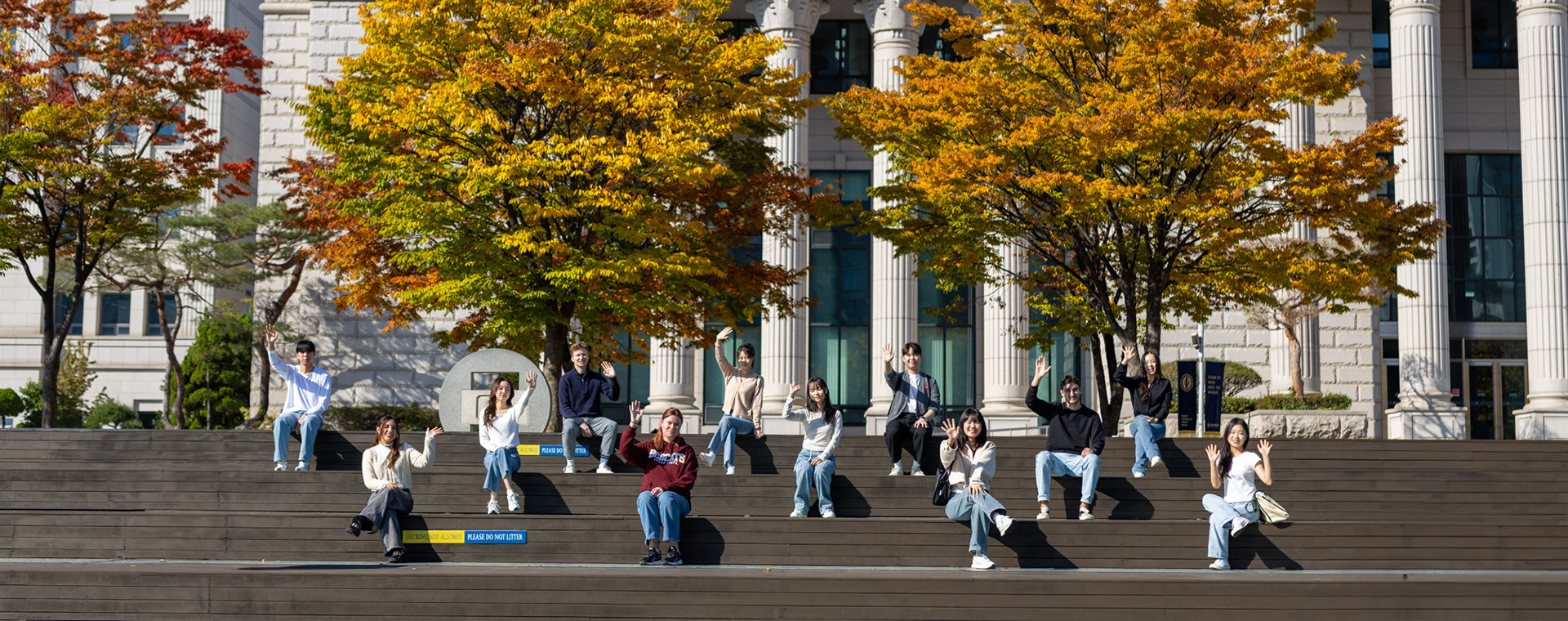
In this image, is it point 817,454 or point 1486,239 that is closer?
point 817,454

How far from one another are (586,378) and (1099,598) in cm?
716

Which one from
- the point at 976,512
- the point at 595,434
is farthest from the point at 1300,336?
the point at 595,434

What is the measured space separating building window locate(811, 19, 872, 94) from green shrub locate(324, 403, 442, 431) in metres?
13.7

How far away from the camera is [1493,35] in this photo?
34.1 metres

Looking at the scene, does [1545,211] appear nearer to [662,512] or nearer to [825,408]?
[825,408]

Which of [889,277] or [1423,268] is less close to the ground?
[1423,268]

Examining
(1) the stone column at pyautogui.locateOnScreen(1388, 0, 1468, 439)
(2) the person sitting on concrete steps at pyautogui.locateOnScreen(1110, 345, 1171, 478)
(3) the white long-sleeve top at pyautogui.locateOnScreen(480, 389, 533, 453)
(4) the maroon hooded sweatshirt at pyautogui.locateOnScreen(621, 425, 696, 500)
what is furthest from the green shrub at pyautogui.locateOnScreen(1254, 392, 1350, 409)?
(3) the white long-sleeve top at pyautogui.locateOnScreen(480, 389, 533, 453)

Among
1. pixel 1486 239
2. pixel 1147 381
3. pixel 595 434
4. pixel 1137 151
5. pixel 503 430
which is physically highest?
pixel 1486 239

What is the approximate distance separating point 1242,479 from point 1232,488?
0.46ft

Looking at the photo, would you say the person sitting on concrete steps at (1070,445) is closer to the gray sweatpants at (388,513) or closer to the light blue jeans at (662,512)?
the light blue jeans at (662,512)

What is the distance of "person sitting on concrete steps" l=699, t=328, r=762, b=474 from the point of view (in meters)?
16.0

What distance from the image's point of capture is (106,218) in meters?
24.5

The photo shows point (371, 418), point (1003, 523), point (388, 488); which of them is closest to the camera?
point (1003, 523)

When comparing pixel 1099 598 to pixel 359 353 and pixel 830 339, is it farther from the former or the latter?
pixel 359 353
